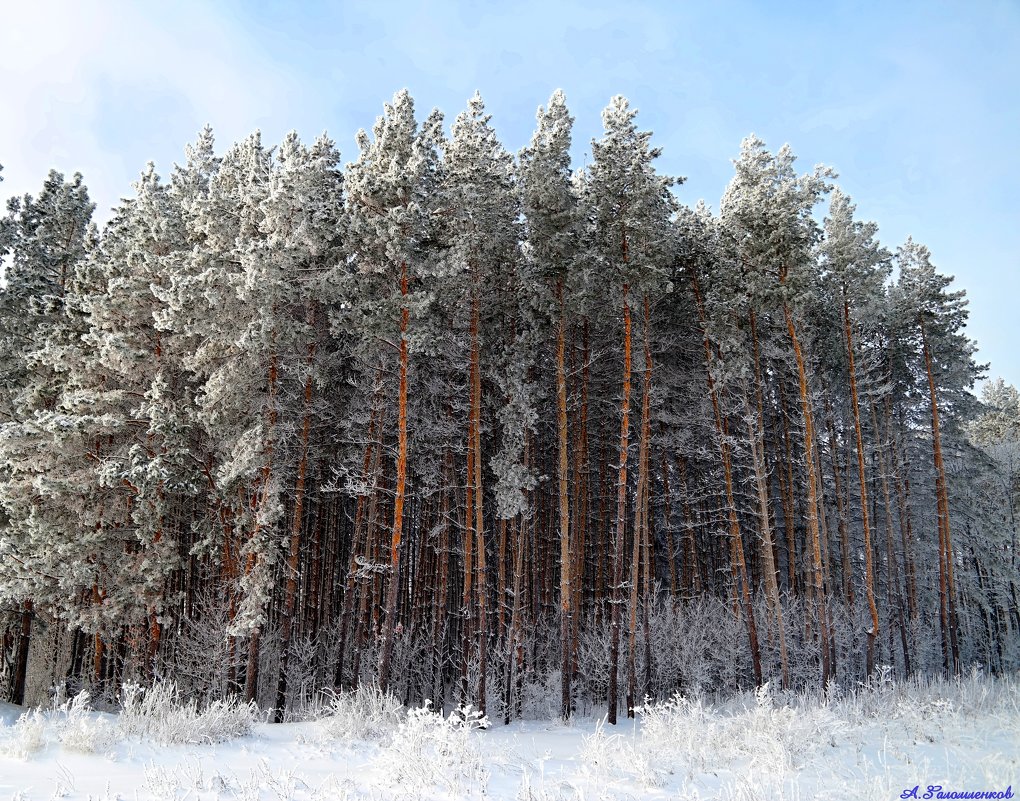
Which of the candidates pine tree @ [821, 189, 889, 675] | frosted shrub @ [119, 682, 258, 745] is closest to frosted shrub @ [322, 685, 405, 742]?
frosted shrub @ [119, 682, 258, 745]

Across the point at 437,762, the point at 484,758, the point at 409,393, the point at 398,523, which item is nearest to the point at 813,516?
the point at 398,523

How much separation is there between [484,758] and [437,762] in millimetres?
1407

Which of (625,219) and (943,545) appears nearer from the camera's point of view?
(625,219)

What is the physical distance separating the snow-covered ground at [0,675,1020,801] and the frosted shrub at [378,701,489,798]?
20 millimetres

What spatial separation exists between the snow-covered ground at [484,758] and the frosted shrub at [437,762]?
2 centimetres

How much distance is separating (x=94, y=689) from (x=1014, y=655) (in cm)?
3552

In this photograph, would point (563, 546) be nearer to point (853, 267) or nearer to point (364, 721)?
point (364, 721)

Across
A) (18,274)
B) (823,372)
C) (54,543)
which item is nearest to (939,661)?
(823,372)

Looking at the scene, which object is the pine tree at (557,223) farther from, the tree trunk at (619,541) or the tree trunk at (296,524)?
the tree trunk at (296,524)

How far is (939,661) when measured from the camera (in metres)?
25.4

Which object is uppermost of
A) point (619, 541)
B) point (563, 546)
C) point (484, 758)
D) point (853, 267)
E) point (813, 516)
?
point (853, 267)

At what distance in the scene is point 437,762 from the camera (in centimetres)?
732

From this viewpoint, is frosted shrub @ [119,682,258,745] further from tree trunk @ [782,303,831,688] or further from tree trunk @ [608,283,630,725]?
tree trunk @ [782,303,831,688]

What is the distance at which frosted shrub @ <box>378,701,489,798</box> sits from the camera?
6797 millimetres
